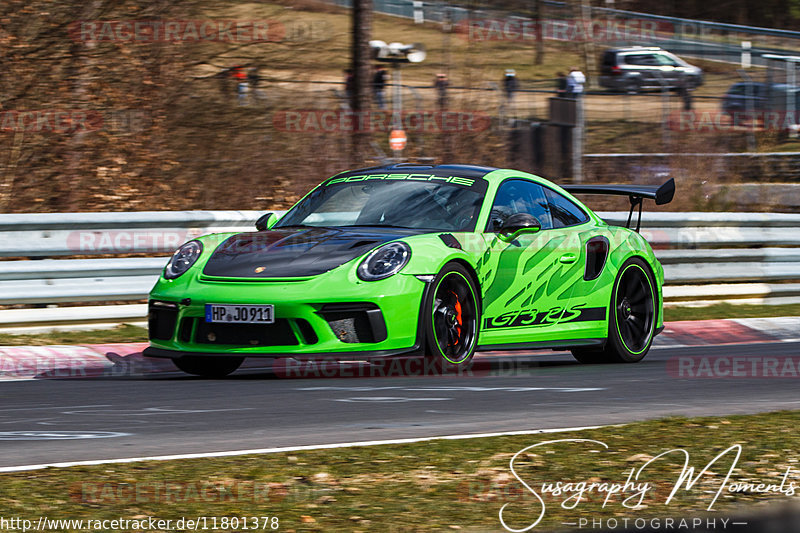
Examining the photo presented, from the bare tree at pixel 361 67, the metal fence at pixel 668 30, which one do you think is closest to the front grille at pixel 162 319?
the bare tree at pixel 361 67

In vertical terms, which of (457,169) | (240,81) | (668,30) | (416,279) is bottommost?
(416,279)

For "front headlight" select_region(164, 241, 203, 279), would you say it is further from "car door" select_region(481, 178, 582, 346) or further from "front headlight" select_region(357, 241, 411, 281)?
"car door" select_region(481, 178, 582, 346)

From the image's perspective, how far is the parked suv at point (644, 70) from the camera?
77.4 feet

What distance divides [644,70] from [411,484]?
22.7m

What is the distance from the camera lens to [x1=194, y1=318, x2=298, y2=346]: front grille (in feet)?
24.4

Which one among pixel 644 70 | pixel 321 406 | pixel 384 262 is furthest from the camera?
pixel 644 70

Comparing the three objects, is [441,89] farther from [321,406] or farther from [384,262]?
[321,406]

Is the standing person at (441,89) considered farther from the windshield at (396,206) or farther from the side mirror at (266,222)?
the side mirror at (266,222)

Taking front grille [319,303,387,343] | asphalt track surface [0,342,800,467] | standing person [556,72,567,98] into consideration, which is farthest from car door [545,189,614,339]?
standing person [556,72,567,98]

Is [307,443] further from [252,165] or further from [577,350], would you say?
[252,165]

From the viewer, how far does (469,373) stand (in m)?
8.27

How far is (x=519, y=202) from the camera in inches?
356

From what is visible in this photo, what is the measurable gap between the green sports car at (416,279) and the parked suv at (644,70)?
13375 millimetres

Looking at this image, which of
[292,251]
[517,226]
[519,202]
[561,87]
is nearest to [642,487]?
[292,251]
